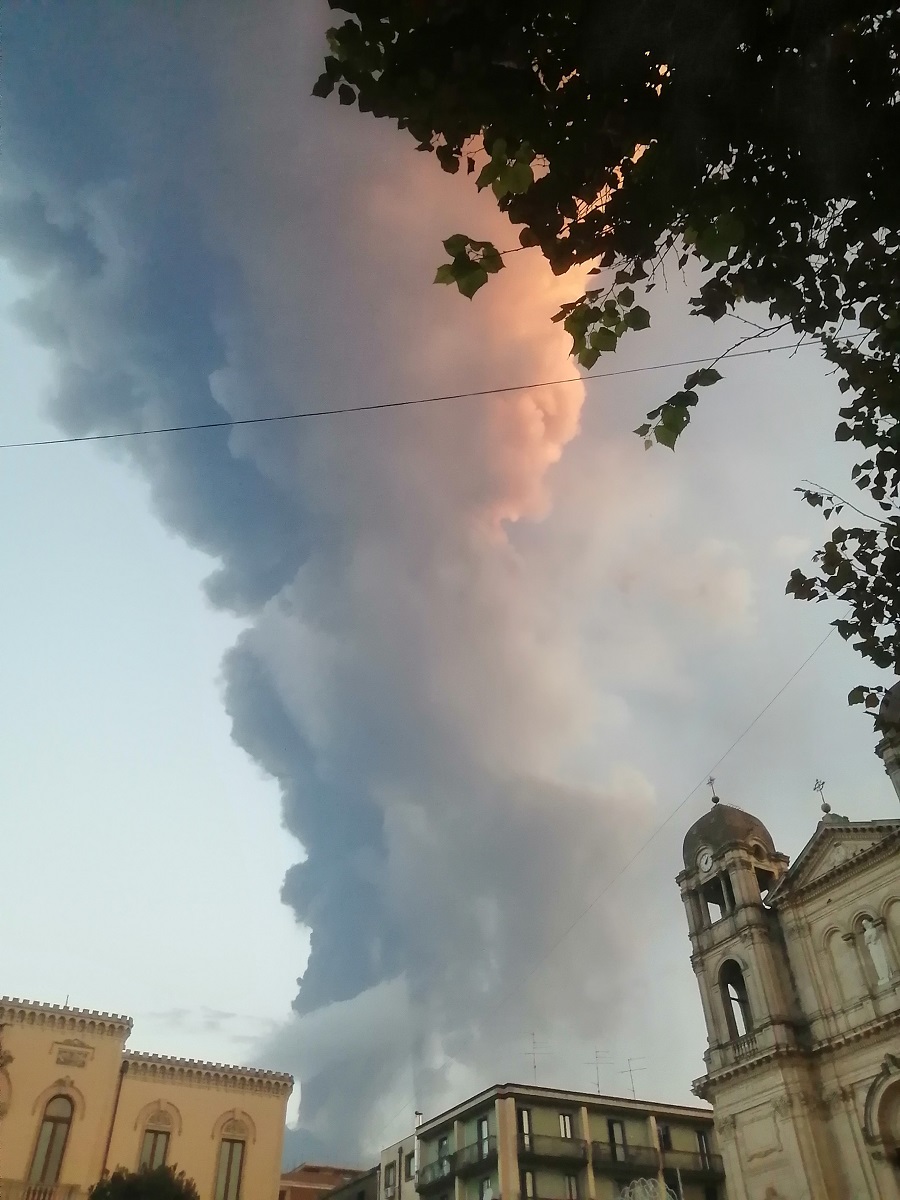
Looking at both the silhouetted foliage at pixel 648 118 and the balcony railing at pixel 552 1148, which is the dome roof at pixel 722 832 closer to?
the balcony railing at pixel 552 1148

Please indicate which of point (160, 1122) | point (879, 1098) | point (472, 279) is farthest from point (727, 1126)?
point (472, 279)

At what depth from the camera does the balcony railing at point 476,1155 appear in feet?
134

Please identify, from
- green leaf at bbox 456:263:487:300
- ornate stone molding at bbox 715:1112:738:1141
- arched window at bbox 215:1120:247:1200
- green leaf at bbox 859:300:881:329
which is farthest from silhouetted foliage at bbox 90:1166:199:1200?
green leaf at bbox 859:300:881:329

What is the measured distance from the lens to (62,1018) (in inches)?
1200

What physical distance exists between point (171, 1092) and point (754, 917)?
21857 millimetres

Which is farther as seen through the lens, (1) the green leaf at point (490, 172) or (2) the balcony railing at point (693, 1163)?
(2) the balcony railing at point (693, 1163)

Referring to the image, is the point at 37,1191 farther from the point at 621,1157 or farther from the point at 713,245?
the point at 713,245

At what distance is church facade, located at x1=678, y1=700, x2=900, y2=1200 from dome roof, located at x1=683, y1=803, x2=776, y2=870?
0.35 feet

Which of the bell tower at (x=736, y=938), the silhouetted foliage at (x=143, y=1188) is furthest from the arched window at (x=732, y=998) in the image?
the silhouetted foliage at (x=143, y=1188)

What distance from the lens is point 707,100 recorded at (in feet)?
18.2

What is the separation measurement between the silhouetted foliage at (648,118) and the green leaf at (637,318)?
0.01 metres

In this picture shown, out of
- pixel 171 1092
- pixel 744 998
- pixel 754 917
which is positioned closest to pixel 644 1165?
pixel 744 998

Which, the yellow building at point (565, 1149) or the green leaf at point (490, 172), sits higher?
the yellow building at point (565, 1149)

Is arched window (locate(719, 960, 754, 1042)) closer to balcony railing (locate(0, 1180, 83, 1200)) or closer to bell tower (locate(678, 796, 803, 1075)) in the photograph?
bell tower (locate(678, 796, 803, 1075))
